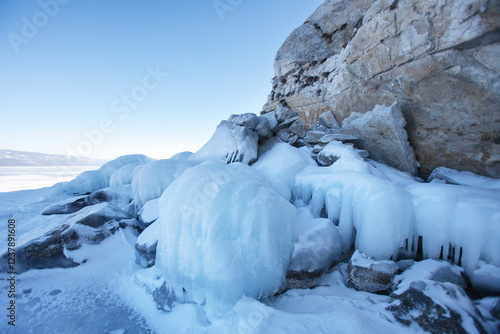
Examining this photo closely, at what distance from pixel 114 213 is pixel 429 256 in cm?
544

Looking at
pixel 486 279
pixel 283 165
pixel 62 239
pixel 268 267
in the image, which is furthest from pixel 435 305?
pixel 62 239

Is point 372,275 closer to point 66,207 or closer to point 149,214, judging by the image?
point 149,214

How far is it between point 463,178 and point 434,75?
210cm

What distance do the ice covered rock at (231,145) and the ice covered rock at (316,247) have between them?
2.77 metres

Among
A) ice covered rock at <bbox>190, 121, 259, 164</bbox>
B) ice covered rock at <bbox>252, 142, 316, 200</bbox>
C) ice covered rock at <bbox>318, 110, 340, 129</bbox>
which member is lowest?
ice covered rock at <bbox>252, 142, 316, 200</bbox>

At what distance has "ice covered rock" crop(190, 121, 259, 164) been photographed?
5.45 m

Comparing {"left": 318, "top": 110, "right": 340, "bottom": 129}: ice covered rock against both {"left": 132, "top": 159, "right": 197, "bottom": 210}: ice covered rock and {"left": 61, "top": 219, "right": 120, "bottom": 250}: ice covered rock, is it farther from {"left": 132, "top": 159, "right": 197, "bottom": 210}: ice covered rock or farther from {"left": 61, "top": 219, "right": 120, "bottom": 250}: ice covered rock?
{"left": 61, "top": 219, "right": 120, "bottom": 250}: ice covered rock

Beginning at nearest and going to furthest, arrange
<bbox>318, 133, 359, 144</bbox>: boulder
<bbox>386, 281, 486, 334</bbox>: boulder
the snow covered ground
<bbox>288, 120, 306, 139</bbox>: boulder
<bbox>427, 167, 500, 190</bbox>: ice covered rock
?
<bbox>386, 281, 486, 334</bbox>: boulder
the snow covered ground
<bbox>427, 167, 500, 190</bbox>: ice covered rock
<bbox>318, 133, 359, 144</bbox>: boulder
<bbox>288, 120, 306, 139</bbox>: boulder

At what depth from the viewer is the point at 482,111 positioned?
3.36 m

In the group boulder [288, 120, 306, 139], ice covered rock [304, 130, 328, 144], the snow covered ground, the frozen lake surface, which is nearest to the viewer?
the snow covered ground

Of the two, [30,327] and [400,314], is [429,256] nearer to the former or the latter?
[400,314]

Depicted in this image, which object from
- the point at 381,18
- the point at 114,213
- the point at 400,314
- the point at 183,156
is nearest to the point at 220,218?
the point at 400,314

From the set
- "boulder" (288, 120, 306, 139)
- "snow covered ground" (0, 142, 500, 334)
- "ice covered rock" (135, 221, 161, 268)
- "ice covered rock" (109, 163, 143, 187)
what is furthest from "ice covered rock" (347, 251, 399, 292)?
"ice covered rock" (109, 163, 143, 187)

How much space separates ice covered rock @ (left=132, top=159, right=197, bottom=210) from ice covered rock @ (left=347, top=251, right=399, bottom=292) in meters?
4.56
